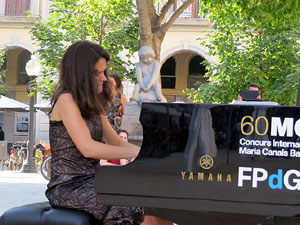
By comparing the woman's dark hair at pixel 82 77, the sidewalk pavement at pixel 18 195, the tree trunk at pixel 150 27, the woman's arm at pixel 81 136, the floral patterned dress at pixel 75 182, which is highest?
the tree trunk at pixel 150 27

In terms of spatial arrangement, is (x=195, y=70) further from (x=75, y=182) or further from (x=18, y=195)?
(x=75, y=182)

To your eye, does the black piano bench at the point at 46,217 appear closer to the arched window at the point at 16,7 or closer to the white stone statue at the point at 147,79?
the white stone statue at the point at 147,79

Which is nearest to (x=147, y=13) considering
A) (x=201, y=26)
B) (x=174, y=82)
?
(x=201, y=26)

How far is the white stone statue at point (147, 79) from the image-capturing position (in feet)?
38.6

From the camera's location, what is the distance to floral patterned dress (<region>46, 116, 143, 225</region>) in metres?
3.32

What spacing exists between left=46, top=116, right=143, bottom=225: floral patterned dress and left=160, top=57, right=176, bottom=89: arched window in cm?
3003

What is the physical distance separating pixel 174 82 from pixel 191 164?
100ft

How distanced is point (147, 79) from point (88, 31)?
6.29 meters

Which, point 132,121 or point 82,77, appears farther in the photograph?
point 132,121

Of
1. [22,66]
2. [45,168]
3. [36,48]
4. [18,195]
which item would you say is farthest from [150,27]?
[22,66]

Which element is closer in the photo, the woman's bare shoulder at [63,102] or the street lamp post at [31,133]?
the woman's bare shoulder at [63,102]

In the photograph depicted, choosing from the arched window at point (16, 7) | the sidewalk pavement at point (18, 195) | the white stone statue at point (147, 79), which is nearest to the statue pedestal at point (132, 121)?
the white stone statue at point (147, 79)

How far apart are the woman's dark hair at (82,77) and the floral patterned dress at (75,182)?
122 mm

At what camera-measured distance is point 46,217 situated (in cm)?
327
